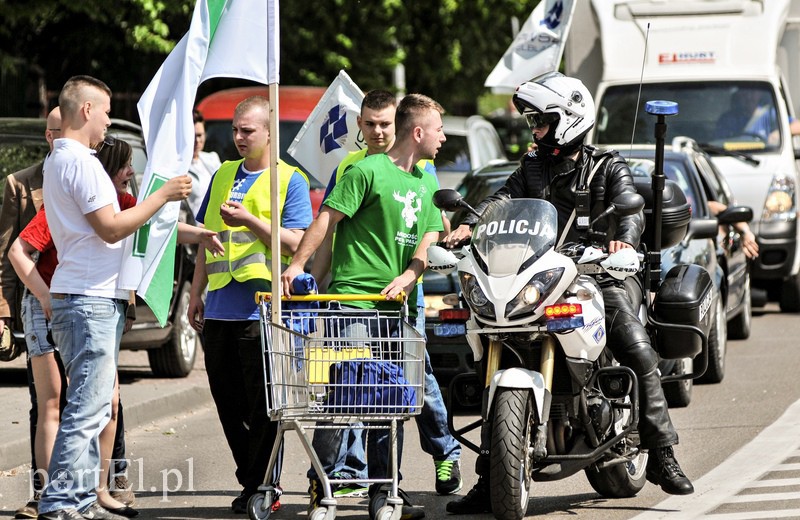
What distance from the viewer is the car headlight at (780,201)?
50.4ft

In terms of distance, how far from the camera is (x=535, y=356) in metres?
6.70

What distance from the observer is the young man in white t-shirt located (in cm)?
652

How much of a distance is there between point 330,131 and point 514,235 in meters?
2.75

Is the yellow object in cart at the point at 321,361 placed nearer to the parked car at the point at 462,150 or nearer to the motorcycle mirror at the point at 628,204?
the motorcycle mirror at the point at 628,204

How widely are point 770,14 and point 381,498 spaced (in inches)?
414

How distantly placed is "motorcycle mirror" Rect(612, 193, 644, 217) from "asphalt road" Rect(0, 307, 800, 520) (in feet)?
4.74

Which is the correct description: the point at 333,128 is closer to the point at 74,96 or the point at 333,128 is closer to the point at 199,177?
the point at 74,96

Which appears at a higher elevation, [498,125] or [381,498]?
[498,125]

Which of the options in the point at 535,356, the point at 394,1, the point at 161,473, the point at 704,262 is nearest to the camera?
the point at 535,356

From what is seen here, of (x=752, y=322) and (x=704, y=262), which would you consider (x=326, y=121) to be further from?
(x=752, y=322)

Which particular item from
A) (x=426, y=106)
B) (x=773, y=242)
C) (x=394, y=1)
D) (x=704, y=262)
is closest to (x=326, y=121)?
(x=426, y=106)

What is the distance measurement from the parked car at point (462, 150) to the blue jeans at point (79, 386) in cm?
1031

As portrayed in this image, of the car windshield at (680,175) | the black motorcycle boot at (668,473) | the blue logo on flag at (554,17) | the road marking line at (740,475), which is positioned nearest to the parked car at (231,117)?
the blue logo on flag at (554,17)

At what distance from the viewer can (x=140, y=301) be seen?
1130 cm
